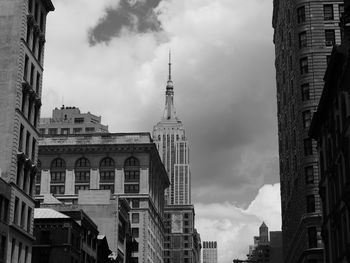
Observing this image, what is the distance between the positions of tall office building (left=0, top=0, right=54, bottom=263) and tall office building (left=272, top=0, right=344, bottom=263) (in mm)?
34188

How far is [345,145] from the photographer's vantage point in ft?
173

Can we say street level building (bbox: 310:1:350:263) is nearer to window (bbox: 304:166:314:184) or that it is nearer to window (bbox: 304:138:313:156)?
window (bbox: 304:166:314:184)

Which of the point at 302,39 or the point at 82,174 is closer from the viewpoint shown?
the point at 302,39

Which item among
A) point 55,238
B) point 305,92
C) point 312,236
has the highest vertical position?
point 305,92

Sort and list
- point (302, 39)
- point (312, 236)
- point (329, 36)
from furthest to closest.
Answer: point (302, 39)
point (329, 36)
point (312, 236)

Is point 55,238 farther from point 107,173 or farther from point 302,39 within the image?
point 107,173

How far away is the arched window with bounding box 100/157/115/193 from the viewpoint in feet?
521

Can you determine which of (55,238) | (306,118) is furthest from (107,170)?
(306,118)

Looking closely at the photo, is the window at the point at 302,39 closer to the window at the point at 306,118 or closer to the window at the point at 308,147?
the window at the point at 306,118

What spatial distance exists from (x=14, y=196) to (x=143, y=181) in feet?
303

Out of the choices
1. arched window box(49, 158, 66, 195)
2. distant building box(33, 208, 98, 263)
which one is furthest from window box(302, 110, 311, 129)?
arched window box(49, 158, 66, 195)

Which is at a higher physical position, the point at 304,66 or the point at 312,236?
the point at 304,66

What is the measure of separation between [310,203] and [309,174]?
Answer: 3.60 meters

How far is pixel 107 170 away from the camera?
6309 inches
